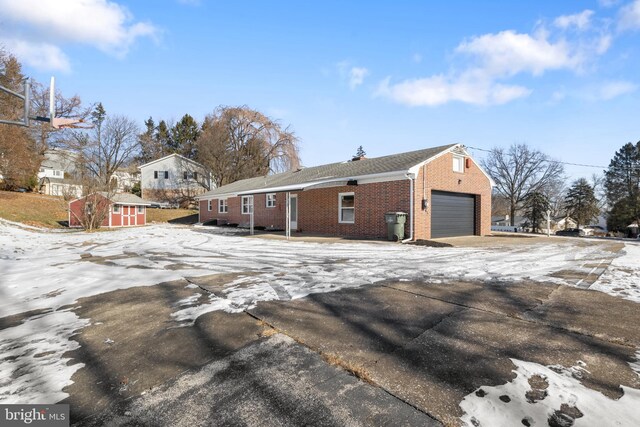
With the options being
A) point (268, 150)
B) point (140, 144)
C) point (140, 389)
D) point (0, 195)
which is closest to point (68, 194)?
point (0, 195)

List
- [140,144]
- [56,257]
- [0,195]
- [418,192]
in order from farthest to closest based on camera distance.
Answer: [140,144], [0,195], [418,192], [56,257]

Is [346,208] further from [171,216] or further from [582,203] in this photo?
[582,203]

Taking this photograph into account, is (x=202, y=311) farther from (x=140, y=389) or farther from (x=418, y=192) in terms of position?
(x=418, y=192)

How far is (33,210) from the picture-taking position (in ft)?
90.3

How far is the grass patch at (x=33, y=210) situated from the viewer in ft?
81.0

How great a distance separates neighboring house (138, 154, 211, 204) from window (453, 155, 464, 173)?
109 ft

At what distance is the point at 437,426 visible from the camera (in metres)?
1.84

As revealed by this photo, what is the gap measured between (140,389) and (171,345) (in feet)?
2.34

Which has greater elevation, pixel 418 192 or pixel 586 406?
pixel 418 192

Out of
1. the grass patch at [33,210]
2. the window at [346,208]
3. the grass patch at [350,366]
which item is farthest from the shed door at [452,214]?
the grass patch at [33,210]

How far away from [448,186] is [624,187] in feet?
140

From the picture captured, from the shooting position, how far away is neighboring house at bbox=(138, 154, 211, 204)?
4122cm

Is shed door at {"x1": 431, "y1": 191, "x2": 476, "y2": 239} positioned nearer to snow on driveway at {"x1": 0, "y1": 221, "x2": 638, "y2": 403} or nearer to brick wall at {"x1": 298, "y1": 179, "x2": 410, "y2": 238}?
brick wall at {"x1": 298, "y1": 179, "x2": 410, "y2": 238}

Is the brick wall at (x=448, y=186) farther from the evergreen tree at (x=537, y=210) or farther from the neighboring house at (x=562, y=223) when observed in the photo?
the neighboring house at (x=562, y=223)
